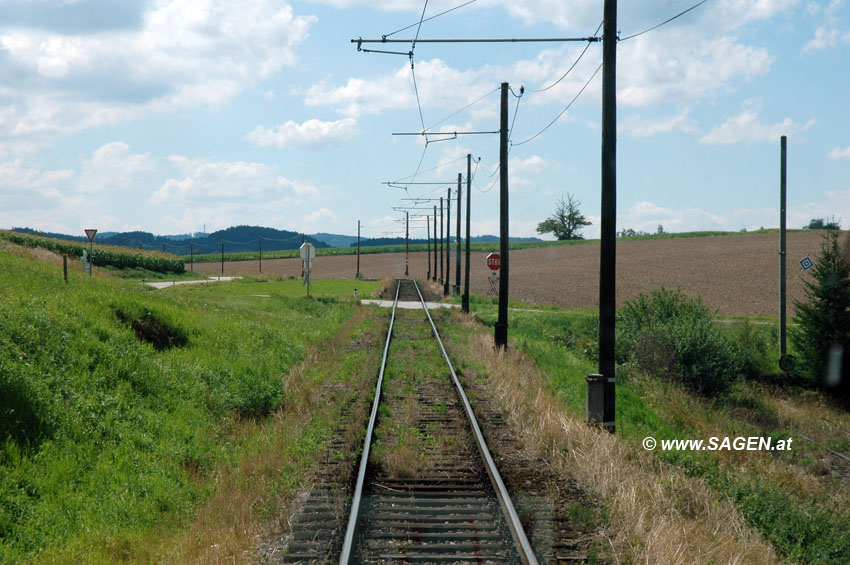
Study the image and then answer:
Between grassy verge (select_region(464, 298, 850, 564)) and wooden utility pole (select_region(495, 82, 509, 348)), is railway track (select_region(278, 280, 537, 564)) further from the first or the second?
wooden utility pole (select_region(495, 82, 509, 348))

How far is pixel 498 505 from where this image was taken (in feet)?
25.1

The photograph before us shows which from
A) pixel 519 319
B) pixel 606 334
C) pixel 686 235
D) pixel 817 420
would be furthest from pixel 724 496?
pixel 686 235

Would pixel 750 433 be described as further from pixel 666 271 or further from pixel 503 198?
pixel 666 271

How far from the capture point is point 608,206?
1198cm

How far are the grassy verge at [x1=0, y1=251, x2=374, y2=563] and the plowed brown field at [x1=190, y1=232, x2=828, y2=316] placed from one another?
107 feet

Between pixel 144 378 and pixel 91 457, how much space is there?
10.7 ft

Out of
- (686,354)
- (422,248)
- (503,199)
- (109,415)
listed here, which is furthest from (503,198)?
(422,248)

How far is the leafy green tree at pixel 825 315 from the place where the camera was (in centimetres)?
2438

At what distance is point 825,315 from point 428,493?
21560mm

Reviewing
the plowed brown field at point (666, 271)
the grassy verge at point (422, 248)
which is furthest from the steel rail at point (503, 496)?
the grassy verge at point (422, 248)

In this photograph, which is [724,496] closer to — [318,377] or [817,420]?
[318,377]

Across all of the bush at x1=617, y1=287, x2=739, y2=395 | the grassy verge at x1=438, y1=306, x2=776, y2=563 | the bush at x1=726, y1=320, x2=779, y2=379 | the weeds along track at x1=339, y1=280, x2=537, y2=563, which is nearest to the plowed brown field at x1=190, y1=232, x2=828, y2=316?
the bush at x1=726, y1=320, x2=779, y2=379

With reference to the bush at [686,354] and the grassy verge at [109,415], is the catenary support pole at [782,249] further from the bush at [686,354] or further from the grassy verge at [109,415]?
the grassy verge at [109,415]

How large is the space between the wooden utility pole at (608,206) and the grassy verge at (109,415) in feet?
19.2
